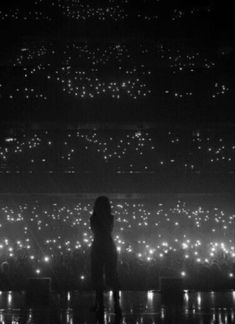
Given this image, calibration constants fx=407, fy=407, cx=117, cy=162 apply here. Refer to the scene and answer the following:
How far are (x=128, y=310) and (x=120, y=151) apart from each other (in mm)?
7360

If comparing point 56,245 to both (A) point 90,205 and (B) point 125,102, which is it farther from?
(B) point 125,102

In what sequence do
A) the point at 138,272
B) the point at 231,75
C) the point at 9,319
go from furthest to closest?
the point at 231,75
the point at 138,272
the point at 9,319

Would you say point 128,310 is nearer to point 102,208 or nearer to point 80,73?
point 102,208

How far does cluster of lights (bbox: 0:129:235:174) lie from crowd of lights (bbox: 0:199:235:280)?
4.46ft

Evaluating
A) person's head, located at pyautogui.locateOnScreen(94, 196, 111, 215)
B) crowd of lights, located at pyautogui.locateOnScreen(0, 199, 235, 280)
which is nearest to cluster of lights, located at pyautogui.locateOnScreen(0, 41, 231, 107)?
crowd of lights, located at pyautogui.locateOnScreen(0, 199, 235, 280)

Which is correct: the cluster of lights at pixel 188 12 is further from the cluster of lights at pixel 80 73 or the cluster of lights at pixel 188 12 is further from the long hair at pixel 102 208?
the long hair at pixel 102 208

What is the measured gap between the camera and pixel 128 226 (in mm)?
12195

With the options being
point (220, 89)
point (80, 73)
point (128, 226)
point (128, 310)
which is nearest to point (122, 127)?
point (80, 73)

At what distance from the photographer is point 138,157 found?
12.1 metres

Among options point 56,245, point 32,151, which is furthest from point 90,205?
point 32,151

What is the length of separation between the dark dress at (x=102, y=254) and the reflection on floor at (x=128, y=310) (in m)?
0.40

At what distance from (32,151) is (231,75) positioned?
6439 mm

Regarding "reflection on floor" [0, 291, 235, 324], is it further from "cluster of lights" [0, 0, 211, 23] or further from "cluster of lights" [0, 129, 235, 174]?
"cluster of lights" [0, 0, 211, 23]

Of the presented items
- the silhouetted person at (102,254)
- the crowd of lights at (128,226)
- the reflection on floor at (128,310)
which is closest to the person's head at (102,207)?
the silhouetted person at (102,254)
